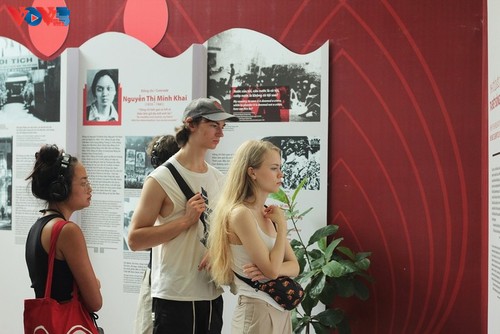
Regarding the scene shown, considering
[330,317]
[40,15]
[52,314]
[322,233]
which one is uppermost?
[40,15]

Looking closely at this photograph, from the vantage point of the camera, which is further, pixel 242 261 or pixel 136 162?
pixel 136 162

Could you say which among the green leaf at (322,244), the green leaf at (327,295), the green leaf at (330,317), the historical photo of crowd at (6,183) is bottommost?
the green leaf at (330,317)

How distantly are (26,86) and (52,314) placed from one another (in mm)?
3272

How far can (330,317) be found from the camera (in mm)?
4516

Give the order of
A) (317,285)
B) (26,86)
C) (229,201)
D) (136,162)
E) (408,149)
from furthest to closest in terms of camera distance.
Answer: (26,86) → (136,162) → (408,149) → (317,285) → (229,201)

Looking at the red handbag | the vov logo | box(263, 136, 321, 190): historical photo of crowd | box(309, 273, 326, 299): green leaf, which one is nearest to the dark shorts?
the red handbag

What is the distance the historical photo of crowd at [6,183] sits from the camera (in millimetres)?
5621

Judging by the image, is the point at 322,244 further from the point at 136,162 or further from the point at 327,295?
the point at 136,162

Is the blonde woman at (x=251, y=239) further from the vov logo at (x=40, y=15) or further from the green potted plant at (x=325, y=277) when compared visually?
the vov logo at (x=40, y=15)

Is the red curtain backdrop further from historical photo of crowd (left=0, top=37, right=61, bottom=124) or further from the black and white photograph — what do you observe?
historical photo of crowd (left=0, top=37, right=61, bottom=124)

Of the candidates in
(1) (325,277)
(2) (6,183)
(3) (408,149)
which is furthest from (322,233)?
(2) (6,183)

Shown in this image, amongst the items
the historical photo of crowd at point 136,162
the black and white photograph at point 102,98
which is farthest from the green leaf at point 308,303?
the black and white photograph at point 102,98

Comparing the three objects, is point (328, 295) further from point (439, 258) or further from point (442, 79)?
point (442, 79)

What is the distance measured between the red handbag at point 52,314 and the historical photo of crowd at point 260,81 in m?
2.49
